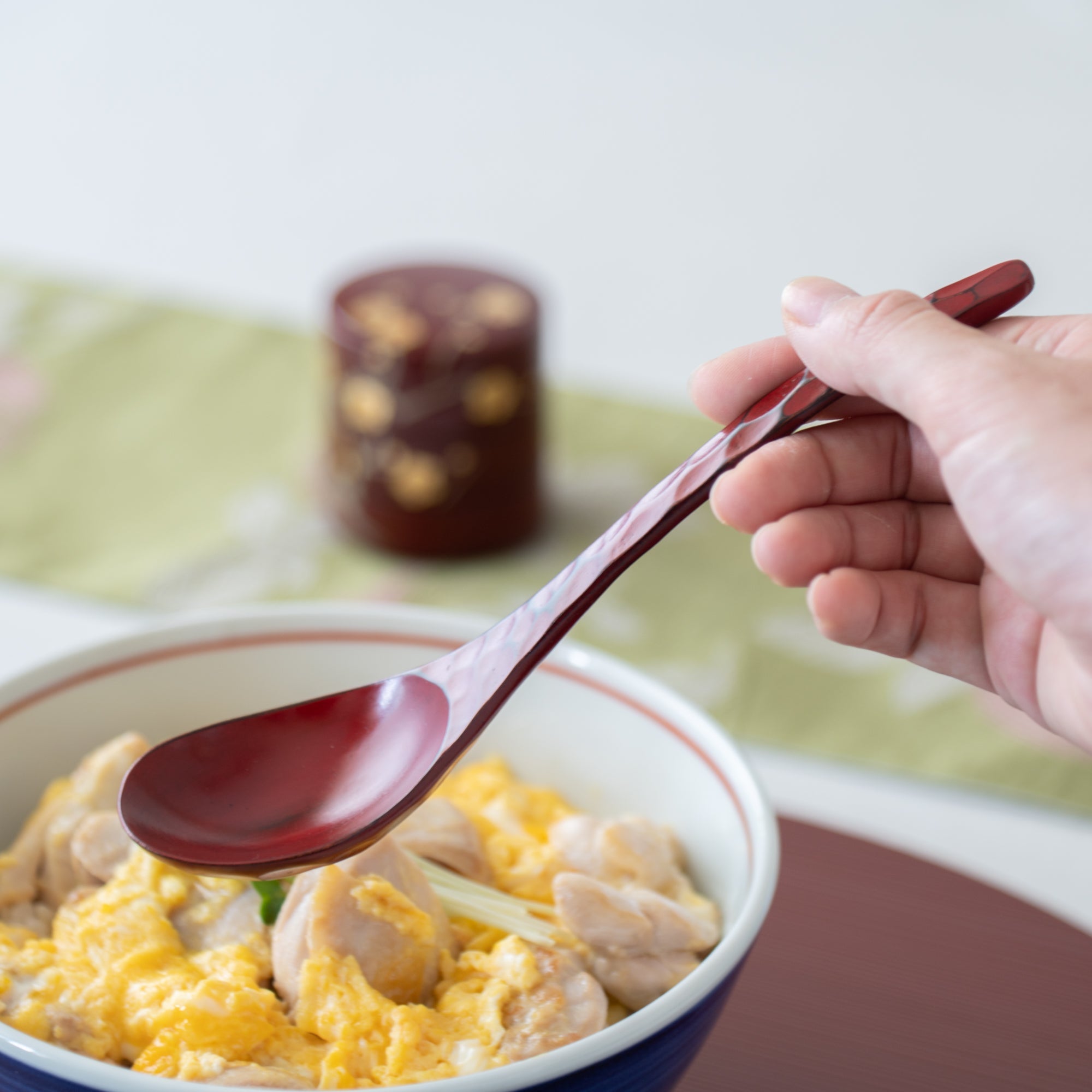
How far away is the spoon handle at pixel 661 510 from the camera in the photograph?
2.46 feet

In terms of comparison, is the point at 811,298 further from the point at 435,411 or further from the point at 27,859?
the point at 435,411

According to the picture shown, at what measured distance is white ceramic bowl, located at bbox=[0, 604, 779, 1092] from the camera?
34.1 inches

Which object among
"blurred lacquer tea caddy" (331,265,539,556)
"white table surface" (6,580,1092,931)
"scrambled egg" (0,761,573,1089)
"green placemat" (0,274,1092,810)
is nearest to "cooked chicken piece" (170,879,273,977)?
"scrambled egg" (0,761,573,1089)

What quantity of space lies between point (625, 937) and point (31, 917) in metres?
0.37

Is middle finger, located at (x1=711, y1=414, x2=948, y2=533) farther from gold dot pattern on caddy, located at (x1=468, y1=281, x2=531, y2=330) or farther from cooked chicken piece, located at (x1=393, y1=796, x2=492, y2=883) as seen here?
gold dot pattern on caddy, located at (x1=468, y1=281, x2=531, y2=330)

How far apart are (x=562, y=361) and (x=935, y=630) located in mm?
1643

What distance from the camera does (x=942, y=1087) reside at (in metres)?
0.83

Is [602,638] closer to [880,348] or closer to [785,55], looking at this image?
[880,348]

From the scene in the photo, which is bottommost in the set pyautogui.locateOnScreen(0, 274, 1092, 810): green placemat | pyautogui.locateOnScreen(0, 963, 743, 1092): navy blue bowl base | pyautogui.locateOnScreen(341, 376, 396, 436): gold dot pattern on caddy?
pyautogui.locateOnScreen(0, 274, 1092, 810): green placemat

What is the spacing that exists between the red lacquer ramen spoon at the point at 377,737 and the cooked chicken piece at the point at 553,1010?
0.12 m

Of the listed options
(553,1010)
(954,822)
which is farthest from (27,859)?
(954,822)

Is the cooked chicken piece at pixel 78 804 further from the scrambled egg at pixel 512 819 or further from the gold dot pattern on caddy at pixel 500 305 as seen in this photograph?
the gold dot pattern on caddy at pixel 500 305

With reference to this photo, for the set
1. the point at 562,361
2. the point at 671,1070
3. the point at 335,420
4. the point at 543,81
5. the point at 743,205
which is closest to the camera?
the point at 671,1070

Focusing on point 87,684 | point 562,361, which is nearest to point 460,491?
point 562,361
